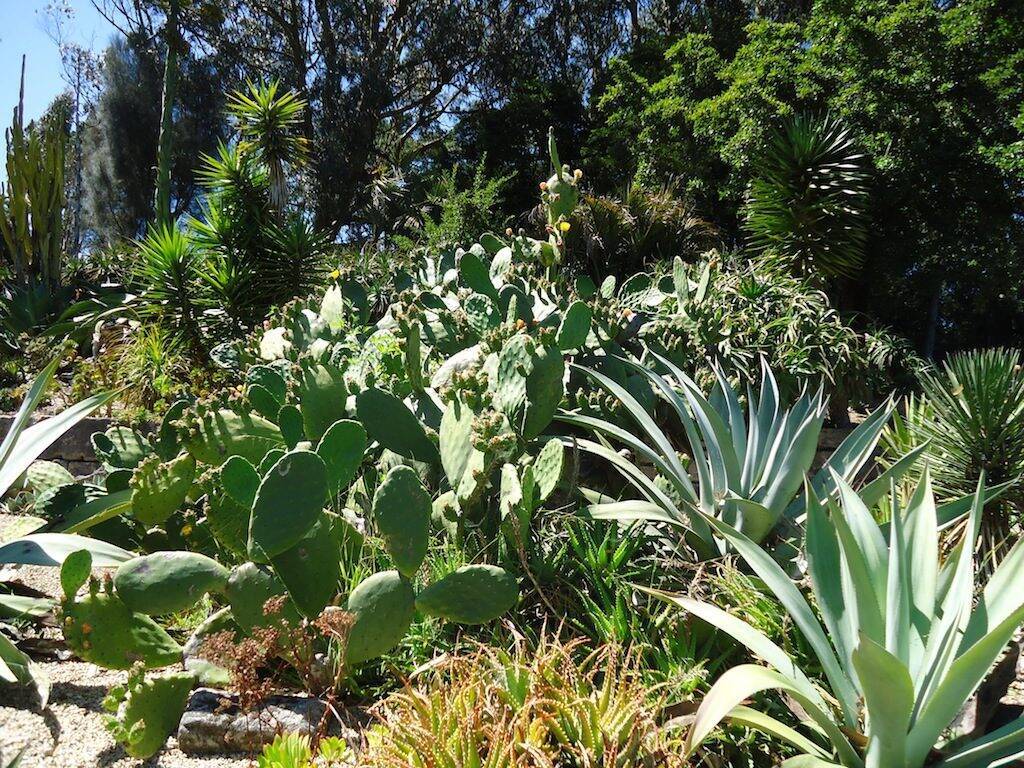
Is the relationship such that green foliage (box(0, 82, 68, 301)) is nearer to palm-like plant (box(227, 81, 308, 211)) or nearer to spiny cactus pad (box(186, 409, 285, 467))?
palm-like plant (box(227, 81, 308, 211))

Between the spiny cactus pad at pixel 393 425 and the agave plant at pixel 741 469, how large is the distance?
70 centimetres

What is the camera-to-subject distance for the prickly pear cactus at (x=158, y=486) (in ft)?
10.3

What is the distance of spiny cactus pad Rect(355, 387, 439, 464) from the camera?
3525mm

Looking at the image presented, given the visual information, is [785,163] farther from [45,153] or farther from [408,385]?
[45,153]

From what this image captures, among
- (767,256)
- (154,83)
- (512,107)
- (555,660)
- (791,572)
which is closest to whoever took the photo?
(555,660)

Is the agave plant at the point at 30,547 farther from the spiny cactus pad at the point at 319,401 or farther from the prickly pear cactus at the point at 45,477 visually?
the spiny cactus pad at the point at 319,401

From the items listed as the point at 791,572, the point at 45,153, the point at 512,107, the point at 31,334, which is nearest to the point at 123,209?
the point at 512,107

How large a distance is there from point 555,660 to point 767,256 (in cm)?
785

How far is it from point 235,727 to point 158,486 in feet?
3.48

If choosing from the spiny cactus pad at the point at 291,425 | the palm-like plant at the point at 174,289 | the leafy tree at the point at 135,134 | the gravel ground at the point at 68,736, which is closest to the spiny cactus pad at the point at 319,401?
the spiny cactus pad at the point at 291,425

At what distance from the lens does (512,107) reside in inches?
707

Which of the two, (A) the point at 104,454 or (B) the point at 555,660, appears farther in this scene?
(A) the point at 104,454

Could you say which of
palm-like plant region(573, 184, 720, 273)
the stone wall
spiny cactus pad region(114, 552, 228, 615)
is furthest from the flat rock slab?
palm-like plant region(573, 184, 720, 273)

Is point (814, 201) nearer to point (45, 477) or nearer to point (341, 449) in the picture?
point (341, 449)
